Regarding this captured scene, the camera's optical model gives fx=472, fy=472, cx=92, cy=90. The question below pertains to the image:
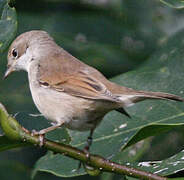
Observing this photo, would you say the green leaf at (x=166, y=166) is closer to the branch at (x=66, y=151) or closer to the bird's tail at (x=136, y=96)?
the branch at (x=66, y=151)

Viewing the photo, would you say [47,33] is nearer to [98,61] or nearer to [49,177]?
[98,61]

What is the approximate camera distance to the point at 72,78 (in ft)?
12.3

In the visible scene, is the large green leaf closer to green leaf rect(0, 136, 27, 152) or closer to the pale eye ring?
green leaf rect(0, 136, 27, 152)

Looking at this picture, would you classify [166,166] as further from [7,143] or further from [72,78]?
[72,78]

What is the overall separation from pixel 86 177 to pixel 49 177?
0.36 metres

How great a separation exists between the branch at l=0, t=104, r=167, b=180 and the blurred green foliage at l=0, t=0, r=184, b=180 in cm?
206

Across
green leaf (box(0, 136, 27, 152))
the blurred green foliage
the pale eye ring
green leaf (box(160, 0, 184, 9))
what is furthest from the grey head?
green leaf (box(0, 136, 27, 152))

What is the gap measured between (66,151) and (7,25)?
0.80 meters

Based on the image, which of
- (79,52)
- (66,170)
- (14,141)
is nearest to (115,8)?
(79,52)

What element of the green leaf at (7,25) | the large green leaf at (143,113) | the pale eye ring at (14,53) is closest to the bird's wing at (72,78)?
the large green leaf at (143,113)

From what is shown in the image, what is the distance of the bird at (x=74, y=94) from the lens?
129 inches

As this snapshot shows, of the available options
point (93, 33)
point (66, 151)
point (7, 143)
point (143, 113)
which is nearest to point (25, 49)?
point (93, 33)

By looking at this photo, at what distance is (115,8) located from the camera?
221 inches

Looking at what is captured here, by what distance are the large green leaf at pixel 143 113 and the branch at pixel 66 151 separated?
0.68m
